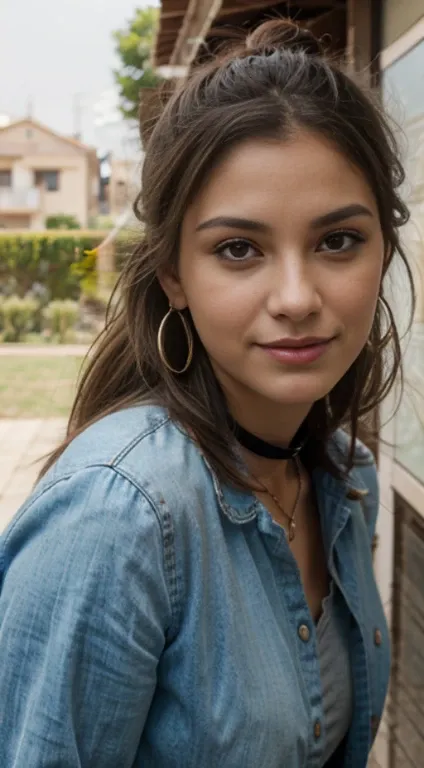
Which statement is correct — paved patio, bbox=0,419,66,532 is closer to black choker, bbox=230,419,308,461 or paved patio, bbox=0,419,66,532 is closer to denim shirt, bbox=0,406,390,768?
Result: black choker, bbox=230,419,308,461

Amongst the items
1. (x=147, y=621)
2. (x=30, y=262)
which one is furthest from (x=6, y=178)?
Result: (x=147, y=621)

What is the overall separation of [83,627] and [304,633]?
387mm

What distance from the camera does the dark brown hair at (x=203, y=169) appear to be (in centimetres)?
119

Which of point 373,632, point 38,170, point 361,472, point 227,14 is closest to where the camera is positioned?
point 373,632

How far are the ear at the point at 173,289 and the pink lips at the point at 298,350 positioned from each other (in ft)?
0.61

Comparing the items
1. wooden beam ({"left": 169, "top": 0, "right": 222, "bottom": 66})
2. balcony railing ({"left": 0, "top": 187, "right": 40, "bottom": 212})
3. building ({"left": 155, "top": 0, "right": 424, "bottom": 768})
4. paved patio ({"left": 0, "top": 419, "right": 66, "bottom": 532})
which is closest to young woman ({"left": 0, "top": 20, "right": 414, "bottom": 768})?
building ({"left": 155, "top": 0, "right": 424, "bottom": 768})

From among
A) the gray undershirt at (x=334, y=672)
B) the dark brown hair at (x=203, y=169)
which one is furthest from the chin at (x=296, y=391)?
the gray undershirt at (x=334, y=672)

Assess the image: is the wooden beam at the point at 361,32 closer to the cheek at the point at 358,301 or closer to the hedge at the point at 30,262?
the cheek at the point at 358,301

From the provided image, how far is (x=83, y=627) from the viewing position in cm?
100

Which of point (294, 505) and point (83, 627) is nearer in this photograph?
point (83, 627)

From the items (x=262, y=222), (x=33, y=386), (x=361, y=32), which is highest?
(x=361, y=32)

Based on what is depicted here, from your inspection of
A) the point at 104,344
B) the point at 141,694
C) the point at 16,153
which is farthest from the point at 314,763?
the point at 16,153

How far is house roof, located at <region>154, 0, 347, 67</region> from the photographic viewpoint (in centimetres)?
296

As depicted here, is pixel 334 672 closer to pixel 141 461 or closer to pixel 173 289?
pixel 141 461
